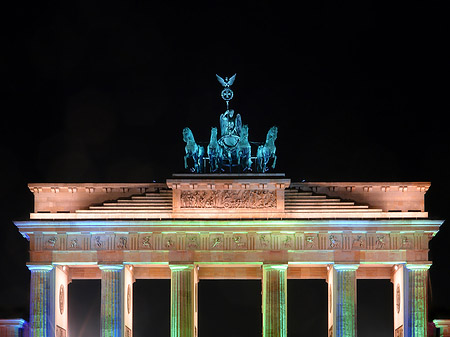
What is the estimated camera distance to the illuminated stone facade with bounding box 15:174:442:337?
85188mm

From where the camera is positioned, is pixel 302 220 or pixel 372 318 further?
pixel 372 318

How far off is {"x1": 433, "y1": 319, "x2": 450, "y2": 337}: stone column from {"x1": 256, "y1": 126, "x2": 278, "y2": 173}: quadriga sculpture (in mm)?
13534

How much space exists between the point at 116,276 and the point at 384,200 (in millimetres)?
16410

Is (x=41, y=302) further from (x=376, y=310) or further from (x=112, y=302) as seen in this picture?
(x=376, y=310)

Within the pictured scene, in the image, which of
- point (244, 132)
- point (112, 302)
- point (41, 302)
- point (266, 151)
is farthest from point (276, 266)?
point (41, 302)

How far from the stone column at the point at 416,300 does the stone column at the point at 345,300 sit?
3011 mm

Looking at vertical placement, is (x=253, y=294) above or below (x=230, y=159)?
below

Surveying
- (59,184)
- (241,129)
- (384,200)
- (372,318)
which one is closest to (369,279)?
(372,318)

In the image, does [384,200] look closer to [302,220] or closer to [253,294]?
[302,220]

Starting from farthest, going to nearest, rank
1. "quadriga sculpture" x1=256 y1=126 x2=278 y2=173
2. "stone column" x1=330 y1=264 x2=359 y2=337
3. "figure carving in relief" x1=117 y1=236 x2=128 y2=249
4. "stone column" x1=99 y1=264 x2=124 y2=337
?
"quadriga sculpture" x1=256 y1=126 x2=278 y2=173, "figure carving in relief" x1=117 y1=236 x2=128 y2=249, "stone column" x1=330 y1=264 x2=359 y2=337, "stone column" x1=99 y1=264 x2=124 y2=337

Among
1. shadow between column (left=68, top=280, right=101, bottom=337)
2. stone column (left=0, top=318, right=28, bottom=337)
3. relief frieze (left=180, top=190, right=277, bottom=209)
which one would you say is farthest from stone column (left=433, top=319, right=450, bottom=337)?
stone column (left=0, top=318, right=28, bottom=337)

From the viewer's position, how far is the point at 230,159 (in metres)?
86.8

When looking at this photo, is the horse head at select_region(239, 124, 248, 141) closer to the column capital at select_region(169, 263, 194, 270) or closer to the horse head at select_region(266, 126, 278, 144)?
the horse head at select_region(266, 126, 278, 144)

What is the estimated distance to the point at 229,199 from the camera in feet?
283
